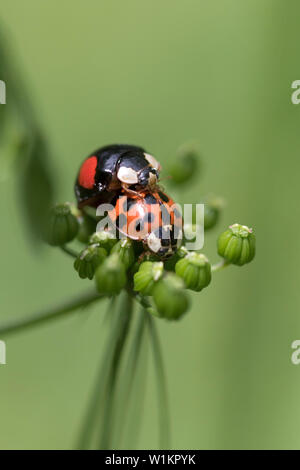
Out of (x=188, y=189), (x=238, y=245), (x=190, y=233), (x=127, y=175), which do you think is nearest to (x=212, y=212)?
(x=190, y=233)

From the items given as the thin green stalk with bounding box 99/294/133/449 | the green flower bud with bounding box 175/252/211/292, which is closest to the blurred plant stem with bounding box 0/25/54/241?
the thin green stalk with bounding box 99/294/133/449

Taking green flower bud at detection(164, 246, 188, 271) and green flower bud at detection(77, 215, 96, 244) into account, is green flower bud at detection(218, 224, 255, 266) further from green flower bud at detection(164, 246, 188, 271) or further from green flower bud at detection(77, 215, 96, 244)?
Result: green flower bud at detection(77, 215, 96, 244)

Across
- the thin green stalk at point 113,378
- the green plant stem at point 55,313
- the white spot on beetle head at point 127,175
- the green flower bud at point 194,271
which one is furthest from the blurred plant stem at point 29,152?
the green flower bud at point 194,271

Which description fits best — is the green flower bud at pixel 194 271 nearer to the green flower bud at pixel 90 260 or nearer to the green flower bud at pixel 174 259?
the green flower bud at pixel 174 259

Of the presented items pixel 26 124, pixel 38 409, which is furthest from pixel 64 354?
pixel 26 124

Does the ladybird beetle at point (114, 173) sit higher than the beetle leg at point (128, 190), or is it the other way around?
the ladybird beetle at point (114, 173)

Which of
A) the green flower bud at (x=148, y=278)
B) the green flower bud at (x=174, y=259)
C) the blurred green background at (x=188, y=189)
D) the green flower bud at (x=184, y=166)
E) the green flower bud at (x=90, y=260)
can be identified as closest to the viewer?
the green flower bud at (x=148, y=278)
